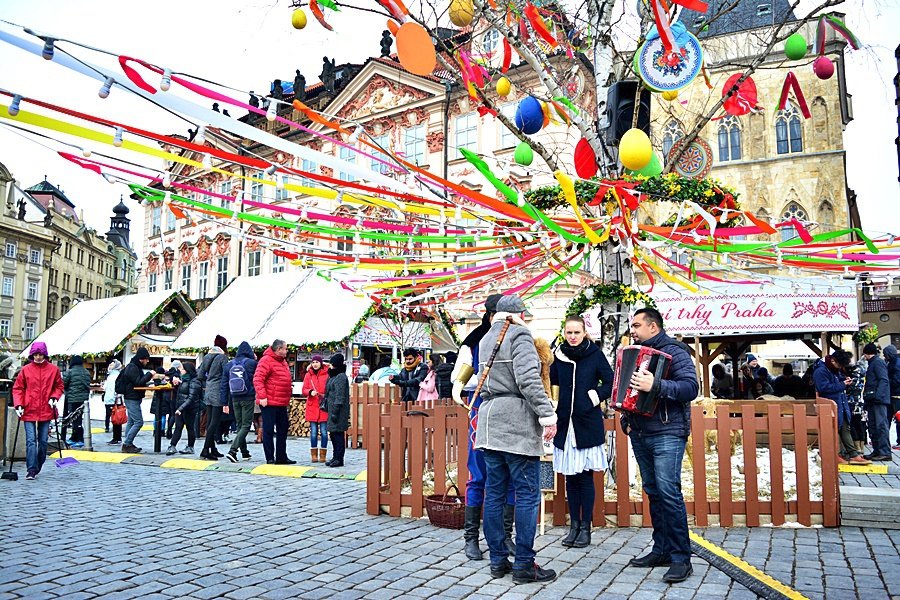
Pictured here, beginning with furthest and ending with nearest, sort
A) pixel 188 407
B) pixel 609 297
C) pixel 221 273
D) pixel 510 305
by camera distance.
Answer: pixel 221 273 < pixel 188 407 < pixel 609 297 < pixel 510 305

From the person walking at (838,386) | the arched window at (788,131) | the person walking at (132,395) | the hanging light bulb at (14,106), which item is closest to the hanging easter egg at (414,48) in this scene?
the hanging light bulb at (14,106)

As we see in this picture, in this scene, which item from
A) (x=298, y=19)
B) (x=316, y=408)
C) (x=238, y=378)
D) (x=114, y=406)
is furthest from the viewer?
(x=114, y=406)

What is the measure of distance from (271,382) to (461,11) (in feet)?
19.2

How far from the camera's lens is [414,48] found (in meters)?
5.13

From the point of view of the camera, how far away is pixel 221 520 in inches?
255

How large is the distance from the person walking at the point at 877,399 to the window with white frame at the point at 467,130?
669 inches

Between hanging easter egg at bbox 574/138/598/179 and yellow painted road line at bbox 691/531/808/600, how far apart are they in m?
3.92

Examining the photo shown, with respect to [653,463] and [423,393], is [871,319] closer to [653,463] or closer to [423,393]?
[423,393]

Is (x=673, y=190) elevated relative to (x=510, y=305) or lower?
elevated

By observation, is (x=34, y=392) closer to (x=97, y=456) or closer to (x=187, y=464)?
(x=187, y=464)

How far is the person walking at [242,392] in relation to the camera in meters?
10.8

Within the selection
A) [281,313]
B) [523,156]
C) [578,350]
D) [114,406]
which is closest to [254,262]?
[281,313]

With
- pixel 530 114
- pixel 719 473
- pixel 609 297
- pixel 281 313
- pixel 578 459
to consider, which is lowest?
pixel 719 473

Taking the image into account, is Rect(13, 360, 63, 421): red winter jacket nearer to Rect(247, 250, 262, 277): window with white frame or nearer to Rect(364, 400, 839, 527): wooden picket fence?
Rect(364, 400, 839, 527): wooden picket fence
